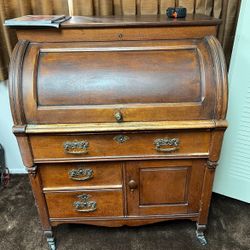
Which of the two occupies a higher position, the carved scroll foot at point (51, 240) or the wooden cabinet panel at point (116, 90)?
the wooden cabinet panel at point (116, 90)

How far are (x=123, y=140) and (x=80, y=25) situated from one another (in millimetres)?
561

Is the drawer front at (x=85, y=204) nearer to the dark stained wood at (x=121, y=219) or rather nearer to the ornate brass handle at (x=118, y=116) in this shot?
the dark stained wood at (x=121, y=219)

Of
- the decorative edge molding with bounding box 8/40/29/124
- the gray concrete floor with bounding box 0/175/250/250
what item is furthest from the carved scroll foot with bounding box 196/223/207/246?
the decorative edge molding with bounding box 8/40/29/124

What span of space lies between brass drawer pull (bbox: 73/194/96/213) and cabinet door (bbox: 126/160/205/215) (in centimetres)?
20

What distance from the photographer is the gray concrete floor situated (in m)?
1.52

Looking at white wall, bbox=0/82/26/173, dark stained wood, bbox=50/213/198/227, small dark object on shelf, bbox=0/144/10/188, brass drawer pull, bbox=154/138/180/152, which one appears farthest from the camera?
small dark object on shelf, bbox=0/144/10/188

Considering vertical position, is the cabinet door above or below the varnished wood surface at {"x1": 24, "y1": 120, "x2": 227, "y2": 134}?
below

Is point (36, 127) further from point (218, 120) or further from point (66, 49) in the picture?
point (218, 120)

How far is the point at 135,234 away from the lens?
1588mm

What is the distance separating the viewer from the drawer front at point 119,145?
1188 millimetres

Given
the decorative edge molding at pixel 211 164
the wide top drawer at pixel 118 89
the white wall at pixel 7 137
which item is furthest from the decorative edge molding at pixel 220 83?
the white wall at pixel 7 137

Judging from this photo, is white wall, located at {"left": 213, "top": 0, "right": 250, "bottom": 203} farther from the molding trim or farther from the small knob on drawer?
the molding trim

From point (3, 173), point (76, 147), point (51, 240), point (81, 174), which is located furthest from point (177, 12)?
point (3, 173)

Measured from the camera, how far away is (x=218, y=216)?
1.70 m
